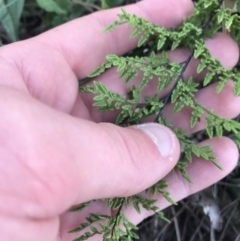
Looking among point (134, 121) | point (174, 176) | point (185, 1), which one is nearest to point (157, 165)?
point (134, 121)

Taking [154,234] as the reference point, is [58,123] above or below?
above

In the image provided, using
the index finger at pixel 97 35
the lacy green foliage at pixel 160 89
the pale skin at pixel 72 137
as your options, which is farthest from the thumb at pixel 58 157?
the index finger at pixel 97 35

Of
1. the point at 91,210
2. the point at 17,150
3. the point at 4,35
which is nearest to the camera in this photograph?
the point at 17,150

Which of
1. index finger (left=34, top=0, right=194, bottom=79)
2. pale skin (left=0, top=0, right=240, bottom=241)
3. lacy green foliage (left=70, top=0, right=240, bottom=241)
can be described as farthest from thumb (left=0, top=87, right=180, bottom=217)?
index finger (left=34, top=0, right=194, bottom=79)

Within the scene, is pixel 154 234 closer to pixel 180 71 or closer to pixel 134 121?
pixel 134 121

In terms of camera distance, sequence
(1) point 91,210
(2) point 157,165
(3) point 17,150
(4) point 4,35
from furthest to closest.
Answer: (4) point 4,35, (1) point 91,210, (2) point 157,165, (3) point 17,150
